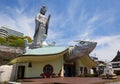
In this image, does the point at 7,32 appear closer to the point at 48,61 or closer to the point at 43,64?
the point at 43,64

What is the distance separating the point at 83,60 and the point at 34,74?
7.88 m

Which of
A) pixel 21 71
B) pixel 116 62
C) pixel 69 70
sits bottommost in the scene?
pixel 21 71

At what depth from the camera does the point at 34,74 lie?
22469 millimetres

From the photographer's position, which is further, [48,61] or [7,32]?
[7,32]

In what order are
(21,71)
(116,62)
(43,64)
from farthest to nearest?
(116,62), (21,71), (43,64)

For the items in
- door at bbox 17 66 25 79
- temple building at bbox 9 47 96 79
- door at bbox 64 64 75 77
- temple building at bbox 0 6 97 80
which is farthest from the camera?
door at bbox 64 64 75 77

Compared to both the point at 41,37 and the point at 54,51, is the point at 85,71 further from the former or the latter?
the point at 41,37

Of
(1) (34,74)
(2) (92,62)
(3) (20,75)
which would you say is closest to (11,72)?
(3) (20,75)

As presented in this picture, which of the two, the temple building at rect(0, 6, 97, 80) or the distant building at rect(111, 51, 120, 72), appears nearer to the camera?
the temple building at rect(0, 6, 97, 80)

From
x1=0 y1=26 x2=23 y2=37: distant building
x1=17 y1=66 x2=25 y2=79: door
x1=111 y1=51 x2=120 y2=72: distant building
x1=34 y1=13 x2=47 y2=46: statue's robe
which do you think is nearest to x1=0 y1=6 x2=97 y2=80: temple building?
x1=17 y1=66 x2=25 y2=79: door

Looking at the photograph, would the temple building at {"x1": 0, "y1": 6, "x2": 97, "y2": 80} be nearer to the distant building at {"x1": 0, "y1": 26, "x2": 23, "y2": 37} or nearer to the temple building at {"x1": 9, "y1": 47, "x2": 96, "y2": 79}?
the temple building at {"x1": 9, "y1": 47, "x2": 96, "y2": 79}

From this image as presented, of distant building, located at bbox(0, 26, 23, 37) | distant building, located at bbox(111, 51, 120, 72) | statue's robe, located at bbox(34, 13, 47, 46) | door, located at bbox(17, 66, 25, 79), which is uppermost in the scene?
distant building, located at bbox(0, 26, 23, 37)

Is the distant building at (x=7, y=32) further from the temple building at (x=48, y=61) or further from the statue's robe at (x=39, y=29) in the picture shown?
the temple building at (x=48, y=61)

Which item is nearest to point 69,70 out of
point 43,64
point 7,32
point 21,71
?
point 43,64
